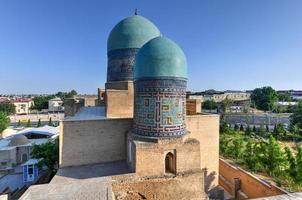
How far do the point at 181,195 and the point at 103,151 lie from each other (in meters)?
3.14

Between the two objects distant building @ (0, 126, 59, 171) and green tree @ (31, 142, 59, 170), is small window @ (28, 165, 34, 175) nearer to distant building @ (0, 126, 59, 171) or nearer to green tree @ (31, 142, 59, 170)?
green tree @ (31, 142, 59, 170)

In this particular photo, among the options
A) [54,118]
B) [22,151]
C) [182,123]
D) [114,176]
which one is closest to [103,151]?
[114,176]

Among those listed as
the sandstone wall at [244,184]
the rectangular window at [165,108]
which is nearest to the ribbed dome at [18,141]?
the rectangular window at [165,108]

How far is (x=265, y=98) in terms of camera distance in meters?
48.7

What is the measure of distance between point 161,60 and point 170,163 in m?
3.44

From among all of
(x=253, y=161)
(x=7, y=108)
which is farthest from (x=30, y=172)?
(x=7, y=108)

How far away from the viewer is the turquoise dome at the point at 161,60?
7.01m

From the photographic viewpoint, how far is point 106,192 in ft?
17.7

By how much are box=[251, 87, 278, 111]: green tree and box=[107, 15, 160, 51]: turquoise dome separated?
45882 millimetres

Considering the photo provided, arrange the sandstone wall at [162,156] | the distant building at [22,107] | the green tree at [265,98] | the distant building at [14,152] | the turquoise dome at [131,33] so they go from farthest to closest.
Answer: the distant building at [22,107] → the green tree at [265,98] → the distant building at [14,152] → the turquoise dome at [131,33] → the sandstone wall at [162,156]

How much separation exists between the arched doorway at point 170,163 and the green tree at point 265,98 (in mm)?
48066

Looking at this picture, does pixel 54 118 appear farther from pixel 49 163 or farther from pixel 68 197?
pixel 68 197

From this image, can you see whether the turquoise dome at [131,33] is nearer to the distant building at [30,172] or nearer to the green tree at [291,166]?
the distant building at [30,172]

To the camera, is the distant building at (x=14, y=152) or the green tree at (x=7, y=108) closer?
the distant building at (x=14, y=152)
